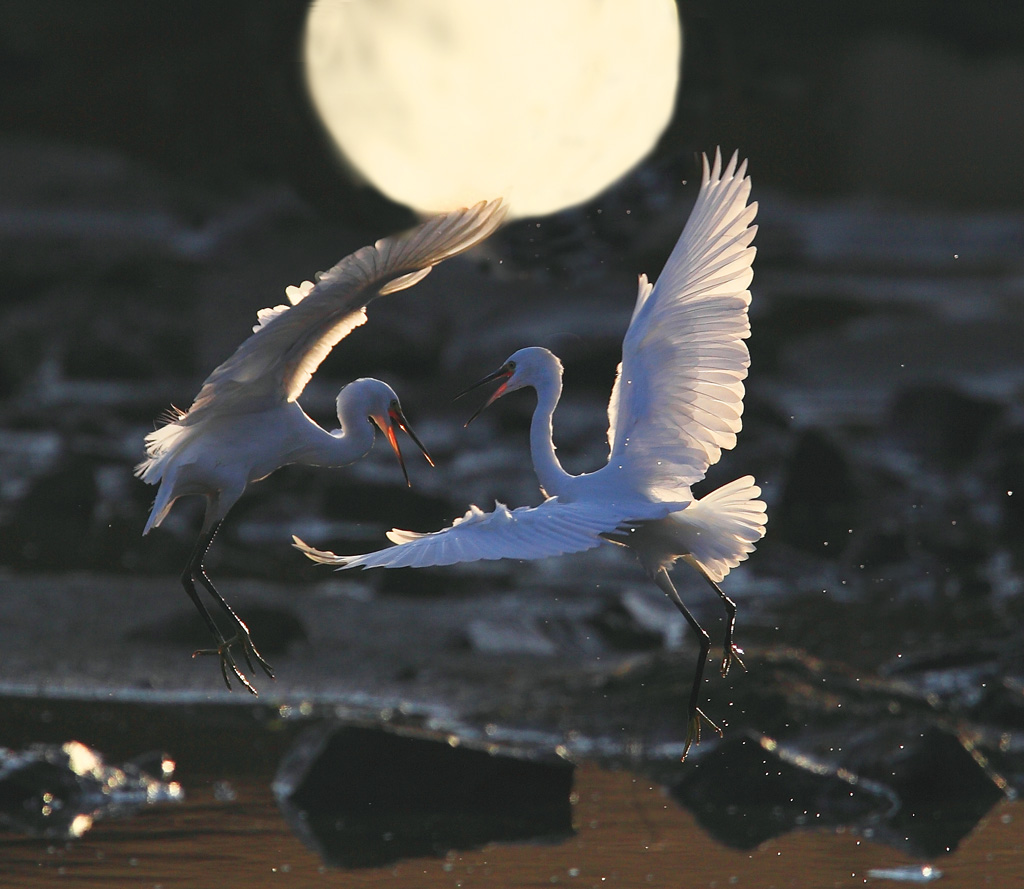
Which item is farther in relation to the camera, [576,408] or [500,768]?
[576,408]

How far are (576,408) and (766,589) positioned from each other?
9.11 metres

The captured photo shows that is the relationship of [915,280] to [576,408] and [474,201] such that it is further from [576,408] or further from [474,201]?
[474,201]

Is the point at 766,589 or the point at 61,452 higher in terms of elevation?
the point at 766,589

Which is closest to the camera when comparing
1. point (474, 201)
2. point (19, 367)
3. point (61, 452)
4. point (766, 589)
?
point (474, 201)

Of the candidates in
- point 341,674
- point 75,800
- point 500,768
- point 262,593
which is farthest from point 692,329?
point 262,593

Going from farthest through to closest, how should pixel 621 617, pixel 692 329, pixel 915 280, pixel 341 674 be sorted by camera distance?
pixel 915 280
pixel 621 617
pixel 341 674
pixel 692 329

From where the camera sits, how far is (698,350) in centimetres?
689

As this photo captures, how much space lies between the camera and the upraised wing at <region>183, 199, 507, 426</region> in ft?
18.5

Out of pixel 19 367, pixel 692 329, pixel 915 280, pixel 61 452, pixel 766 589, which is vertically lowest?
pixel 915 280

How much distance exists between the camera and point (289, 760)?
25.1ft

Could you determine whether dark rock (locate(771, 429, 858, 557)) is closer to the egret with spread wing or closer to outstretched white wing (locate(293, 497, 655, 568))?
the egret with spread wing

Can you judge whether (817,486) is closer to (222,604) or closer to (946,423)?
(946,423)

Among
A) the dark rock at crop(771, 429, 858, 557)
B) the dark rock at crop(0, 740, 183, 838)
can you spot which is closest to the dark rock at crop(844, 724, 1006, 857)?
the dark rock at crop(0, 740, 183, 838)

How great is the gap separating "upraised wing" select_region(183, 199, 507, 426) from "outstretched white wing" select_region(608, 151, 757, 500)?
1284 millimetres
